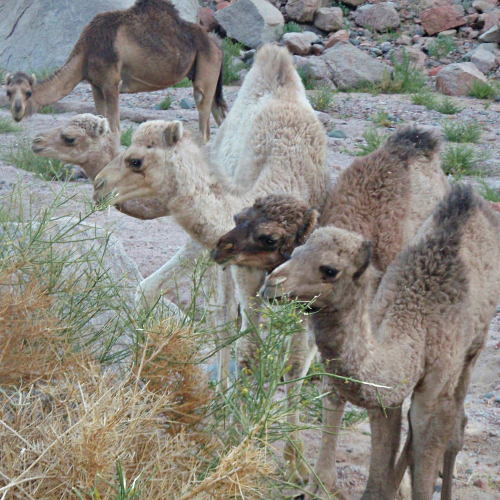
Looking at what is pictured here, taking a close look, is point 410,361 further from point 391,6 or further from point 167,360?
point 391,6

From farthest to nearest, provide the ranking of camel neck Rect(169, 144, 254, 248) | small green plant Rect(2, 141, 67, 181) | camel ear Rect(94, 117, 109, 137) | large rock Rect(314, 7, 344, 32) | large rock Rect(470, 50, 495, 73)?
large rock Rect(314, 7, 344, 32)
large rock Rect(470, 50, 495, 73)
small green plant Rect(2, 141, 67, 181)
camel ear Rect(94, 117, 109, 137)
camel neck Rect(169, 144, 254, 248)

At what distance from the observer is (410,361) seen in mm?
3680

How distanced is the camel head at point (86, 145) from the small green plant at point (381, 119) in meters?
5.96

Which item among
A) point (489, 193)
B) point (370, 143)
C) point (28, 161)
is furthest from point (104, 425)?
point (370, 143)

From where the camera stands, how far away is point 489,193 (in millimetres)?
8094

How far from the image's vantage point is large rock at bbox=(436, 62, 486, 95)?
13.5 m

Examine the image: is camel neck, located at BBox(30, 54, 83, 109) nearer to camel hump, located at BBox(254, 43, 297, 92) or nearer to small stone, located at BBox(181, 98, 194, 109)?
small stone, located at BBox(181, 98, 194, 109)

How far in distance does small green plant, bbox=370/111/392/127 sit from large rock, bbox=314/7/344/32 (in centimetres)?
606

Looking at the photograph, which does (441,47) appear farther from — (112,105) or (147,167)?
(147,167)

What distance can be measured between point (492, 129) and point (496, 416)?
24.1 ft

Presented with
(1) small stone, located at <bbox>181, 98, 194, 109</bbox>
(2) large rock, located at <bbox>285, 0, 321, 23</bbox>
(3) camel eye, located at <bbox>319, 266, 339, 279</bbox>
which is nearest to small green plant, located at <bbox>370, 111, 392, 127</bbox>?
(1) small stone, located at <bbox>181, 98, 194, 109</bbox>

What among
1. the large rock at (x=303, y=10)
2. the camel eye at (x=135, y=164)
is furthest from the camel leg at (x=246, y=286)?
the large rock at (x=303, y=10)

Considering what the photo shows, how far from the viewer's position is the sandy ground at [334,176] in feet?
14.6

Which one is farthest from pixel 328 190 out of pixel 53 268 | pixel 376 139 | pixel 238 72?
pixel 238 72
